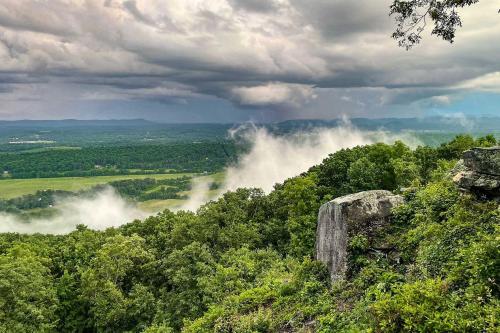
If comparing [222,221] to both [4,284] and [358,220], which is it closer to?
[4,284]

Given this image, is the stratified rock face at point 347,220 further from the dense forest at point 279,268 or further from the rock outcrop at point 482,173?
the rock outcrop at point 482,173

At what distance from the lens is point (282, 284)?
22.1 meters

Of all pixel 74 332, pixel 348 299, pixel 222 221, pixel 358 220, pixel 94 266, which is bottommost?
pixel 74 332

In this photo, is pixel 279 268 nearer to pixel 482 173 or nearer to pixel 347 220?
pixel 347 220

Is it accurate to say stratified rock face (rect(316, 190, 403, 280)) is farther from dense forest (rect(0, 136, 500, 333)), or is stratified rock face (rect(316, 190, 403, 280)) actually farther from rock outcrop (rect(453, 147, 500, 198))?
rock outcrop (rect(453, 147, 500, 198))

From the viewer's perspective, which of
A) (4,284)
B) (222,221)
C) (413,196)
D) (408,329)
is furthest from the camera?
(222,221)

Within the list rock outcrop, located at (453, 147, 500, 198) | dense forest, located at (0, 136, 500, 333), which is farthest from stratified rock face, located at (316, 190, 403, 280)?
rock outcrop, located at (453, 147, 500, 198)

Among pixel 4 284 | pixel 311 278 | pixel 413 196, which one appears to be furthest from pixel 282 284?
pixel 4 284

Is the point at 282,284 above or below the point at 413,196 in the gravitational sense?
below

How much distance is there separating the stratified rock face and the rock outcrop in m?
4.00

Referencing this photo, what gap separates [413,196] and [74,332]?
137ft

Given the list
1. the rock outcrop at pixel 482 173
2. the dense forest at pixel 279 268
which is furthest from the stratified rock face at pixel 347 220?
the rock outcrop at pixel 482 173

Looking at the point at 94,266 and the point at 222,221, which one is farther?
the point at 222,221

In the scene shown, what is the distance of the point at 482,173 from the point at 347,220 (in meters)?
6.53
